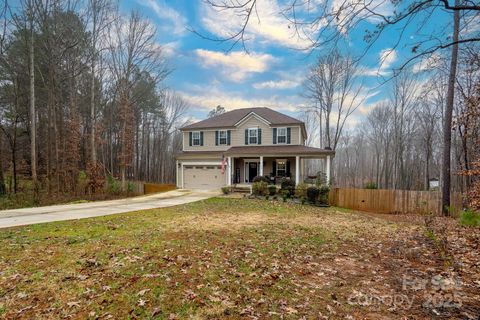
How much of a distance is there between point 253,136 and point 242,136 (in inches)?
41.5

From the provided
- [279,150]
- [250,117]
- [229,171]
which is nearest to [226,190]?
[229,171]

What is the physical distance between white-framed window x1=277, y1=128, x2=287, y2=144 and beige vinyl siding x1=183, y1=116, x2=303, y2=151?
489mm

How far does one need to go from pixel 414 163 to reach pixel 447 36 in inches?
1333

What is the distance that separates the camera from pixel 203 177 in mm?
21172

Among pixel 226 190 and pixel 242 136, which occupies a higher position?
pixel 242 136

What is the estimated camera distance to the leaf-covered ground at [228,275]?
9.25ft

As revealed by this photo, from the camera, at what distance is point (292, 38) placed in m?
3.05

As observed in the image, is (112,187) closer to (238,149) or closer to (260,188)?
(260,188)

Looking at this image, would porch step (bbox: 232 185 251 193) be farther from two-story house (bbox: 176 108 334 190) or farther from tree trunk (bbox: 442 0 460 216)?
tree trunk (bbox: 442 0 460 216)

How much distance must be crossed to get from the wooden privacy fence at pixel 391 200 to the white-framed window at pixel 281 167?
5512 mm

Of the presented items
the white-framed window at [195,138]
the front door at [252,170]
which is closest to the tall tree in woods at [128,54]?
the white-framed window at [195,138]

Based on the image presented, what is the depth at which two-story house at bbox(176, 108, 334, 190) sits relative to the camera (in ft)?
65.7

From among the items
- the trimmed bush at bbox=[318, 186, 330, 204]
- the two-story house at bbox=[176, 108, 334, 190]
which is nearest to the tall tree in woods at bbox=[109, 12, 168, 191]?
the two-story house at bbox=[176, 108, 334, 190]

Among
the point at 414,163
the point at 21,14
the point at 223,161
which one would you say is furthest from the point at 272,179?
the point at 414,163
